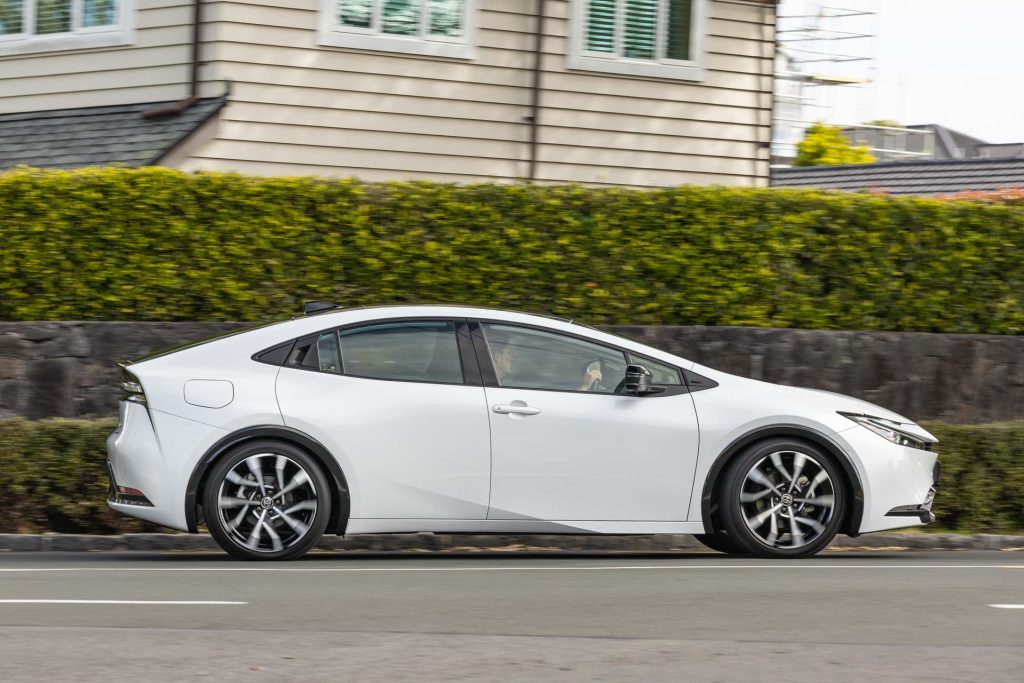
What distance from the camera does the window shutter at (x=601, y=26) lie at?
15469mm

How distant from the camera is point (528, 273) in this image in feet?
42.0

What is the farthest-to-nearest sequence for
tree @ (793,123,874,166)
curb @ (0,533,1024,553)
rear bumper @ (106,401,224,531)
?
tree @ (793,123,874,166) → curb @ (0,533,1024,553) → rear bumper @ (106,401,224,531)

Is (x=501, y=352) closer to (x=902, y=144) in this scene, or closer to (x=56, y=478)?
(x=56, y=478)

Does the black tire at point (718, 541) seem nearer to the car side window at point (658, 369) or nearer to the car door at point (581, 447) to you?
the car door at point (581, 447)

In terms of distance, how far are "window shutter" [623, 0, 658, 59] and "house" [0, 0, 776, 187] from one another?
17 mm

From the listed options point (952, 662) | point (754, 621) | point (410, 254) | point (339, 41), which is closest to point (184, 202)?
point (410, 254)

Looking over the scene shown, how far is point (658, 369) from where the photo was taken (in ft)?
28.0

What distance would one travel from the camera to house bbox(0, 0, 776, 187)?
14.2 m

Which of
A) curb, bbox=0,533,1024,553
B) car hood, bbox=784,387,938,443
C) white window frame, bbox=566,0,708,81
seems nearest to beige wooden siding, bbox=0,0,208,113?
white window frame, bbox=566,0,708,81

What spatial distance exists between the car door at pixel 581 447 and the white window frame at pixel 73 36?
26.5ft

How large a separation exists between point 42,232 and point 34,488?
3213mm

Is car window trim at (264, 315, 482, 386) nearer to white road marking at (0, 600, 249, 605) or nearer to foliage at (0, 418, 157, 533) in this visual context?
white road marking at (0, 600, 249, 605)

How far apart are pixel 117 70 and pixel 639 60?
5.51 metres

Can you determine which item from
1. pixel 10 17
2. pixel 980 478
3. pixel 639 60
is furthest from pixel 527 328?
pixel 10 17
